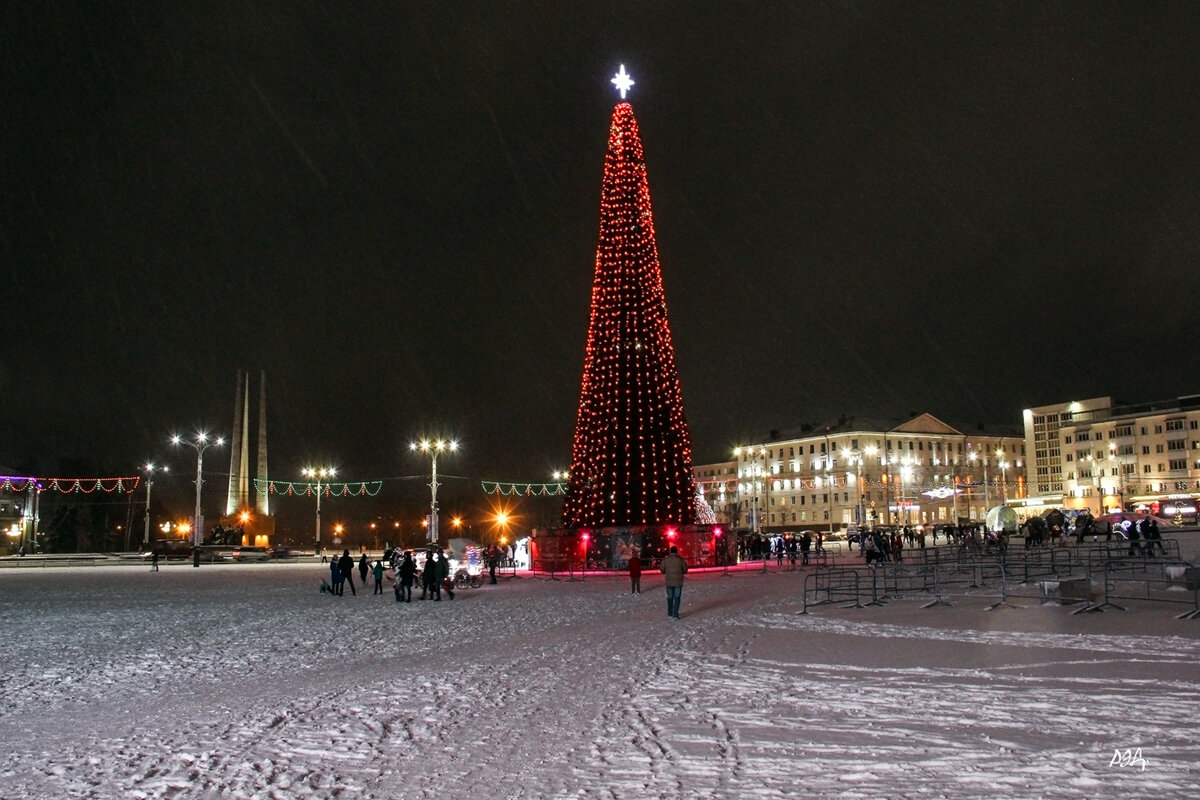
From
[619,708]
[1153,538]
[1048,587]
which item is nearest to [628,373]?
[1048,587]

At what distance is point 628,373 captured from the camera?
113 feet

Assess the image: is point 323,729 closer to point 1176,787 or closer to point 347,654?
point 347,654

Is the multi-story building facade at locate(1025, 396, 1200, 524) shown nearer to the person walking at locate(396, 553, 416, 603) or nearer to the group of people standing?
the group of people standing

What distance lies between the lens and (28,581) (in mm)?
37469

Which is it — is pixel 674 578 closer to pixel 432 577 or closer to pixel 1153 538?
pixel 432 577

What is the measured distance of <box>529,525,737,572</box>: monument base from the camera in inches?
1405

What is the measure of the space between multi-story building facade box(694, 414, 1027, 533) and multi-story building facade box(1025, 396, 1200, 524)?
488cm

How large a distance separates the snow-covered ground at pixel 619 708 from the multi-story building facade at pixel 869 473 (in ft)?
290

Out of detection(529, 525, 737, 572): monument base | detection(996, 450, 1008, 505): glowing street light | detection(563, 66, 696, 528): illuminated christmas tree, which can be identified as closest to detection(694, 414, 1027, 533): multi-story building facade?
detection(996, 450, 1008, 505): glowing street light

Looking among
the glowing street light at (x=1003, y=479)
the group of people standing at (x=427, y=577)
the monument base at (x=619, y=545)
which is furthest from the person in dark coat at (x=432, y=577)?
the glowing street light at (x=1003, y=479)

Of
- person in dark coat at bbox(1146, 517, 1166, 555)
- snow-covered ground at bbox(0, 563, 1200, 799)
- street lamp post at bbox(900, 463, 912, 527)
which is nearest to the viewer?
snow-covered ground at bbox(0, 563, 1200, 799)

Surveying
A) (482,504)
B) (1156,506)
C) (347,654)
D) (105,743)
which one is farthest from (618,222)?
(482,504)

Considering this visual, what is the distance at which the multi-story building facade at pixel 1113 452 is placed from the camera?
101 m

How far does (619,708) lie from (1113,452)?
11493cm
